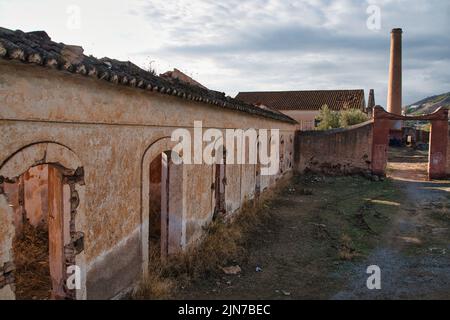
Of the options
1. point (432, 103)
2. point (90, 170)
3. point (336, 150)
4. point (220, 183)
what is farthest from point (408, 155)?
point (432, 103)

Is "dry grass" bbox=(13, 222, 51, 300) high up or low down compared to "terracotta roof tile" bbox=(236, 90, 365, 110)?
down

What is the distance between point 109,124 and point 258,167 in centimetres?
908

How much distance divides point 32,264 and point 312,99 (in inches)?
1502

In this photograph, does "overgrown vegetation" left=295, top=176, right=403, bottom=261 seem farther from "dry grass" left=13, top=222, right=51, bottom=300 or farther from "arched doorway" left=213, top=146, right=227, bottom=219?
"dry grass" left=13, top=222, right=51, bottom=300

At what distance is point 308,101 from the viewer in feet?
136

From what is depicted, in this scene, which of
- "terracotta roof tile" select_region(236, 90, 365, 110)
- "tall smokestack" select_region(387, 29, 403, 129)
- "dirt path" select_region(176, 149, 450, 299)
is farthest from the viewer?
"terracotta roof tile" select_region(236, 90, 365, 110)

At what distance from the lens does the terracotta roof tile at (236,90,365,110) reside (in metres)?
40.5

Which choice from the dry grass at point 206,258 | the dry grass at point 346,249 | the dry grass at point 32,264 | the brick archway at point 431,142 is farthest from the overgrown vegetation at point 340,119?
the dry grass at point 32,264

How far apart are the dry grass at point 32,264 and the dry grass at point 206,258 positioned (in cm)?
170

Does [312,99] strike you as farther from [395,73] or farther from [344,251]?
[344,251]

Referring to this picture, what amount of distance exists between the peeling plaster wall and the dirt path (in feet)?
4.77

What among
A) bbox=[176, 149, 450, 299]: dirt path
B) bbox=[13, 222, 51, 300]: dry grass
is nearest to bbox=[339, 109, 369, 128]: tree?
bbox=[176, 149, 450, 299]: dirt path

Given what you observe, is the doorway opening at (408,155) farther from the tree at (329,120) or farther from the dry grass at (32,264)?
the dry grass at (32,264)
